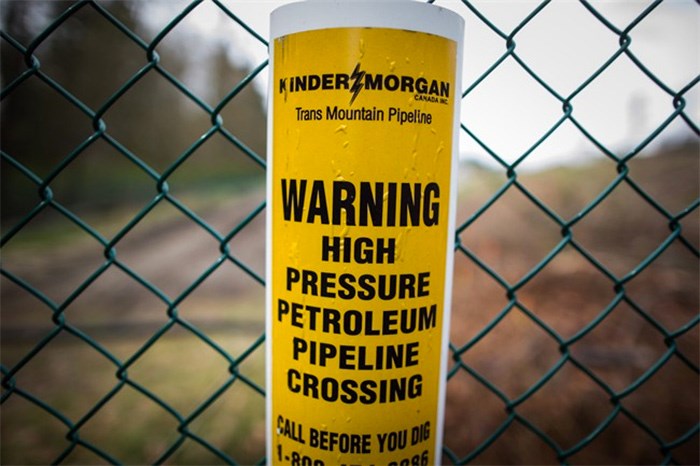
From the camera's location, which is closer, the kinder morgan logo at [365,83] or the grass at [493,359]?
the kinder morgan logo at [365,83]

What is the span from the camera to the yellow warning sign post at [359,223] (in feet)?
2.12

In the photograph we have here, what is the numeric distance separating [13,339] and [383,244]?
4.43m

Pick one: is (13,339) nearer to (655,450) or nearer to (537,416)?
(537,416)

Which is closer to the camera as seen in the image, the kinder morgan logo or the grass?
the kinder morgan logo

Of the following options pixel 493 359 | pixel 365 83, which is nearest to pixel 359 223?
pixel 365 83

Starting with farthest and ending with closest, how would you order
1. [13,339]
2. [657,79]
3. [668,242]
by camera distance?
[13,339], [668,242], [657,79]

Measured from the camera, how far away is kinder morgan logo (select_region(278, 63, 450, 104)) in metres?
0.64

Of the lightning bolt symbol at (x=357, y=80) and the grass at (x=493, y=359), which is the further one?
the grass at (x=493, y=359)

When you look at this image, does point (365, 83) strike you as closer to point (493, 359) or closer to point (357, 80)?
point (357, 80)

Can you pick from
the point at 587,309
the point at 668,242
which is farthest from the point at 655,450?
the point at 668,242

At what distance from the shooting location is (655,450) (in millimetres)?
2518

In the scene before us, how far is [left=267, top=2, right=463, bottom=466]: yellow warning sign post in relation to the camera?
647mm

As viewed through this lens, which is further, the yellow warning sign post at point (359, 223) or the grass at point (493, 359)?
the grass at point (493, 359)

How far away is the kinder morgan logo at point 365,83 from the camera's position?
0.64 metres
